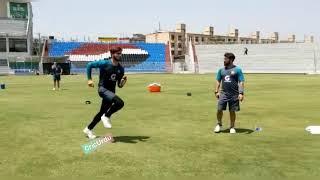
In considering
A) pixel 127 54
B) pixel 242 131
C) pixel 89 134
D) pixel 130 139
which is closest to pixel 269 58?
pixel 127 54

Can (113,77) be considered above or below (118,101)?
above

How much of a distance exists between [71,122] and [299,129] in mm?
6086

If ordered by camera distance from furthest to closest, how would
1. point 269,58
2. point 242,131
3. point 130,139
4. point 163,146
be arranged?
point 269,58
point 242,131
point 130,139
point 163,146

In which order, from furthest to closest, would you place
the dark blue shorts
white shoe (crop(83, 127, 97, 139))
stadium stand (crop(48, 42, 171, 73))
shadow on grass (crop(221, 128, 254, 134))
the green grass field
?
1. stadium stand (crop(48, 42, 171, 73))
2. shadow on grass (crop(221, 128, 254, 134))
3. white shoe (crop(83, 127, 97, 139))
4. the dark blue shorts
5. the green grass field

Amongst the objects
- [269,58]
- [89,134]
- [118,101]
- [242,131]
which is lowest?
[269,58]

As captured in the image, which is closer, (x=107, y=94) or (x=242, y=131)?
(x=107, y=94)

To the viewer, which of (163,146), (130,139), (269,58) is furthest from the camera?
(269,58)

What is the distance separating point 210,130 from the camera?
40.2ft

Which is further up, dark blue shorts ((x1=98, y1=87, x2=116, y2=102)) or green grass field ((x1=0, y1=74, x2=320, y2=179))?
dark blue shorts ((x1=98, y1=87, x2=116, y2=102))

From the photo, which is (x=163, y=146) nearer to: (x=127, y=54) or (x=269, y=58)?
(x=269, y=58)

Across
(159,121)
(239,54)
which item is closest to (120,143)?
(159,121)

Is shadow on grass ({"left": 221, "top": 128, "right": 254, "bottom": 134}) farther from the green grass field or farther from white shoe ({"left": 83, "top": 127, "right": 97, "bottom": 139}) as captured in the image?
white shoe ({"left": 83, "top": 127, "right": 97, "bottom": 139})

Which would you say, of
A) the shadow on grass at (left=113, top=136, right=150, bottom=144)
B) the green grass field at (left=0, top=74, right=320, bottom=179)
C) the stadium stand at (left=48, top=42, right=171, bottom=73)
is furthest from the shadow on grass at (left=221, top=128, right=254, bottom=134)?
the stadium stand at (left=48, top=42, right=171, bottom=73)

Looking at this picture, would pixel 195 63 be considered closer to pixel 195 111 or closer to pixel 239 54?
pixel 239 54
